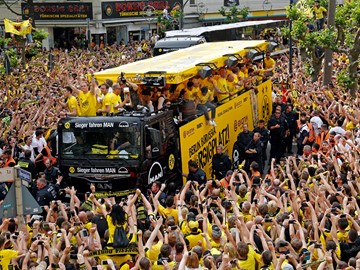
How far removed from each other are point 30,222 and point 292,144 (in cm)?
1155

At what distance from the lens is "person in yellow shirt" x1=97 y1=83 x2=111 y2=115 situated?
14586mm

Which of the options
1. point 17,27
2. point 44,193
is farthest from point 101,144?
point 17,27

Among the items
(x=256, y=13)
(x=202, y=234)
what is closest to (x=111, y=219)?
(x=202, y=234)

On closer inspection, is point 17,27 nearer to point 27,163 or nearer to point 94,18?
point 27,163

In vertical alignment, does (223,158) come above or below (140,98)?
below

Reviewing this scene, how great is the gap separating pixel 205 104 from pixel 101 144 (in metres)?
3.82

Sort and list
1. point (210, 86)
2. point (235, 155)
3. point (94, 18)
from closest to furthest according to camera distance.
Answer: point (235, 155), point (210, 86), point (94, 18)

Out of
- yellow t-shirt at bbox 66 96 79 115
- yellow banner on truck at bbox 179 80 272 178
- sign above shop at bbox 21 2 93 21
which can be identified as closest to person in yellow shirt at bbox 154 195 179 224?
yellow banner on truck at bbox 179 80 272 178

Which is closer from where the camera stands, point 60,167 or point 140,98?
→ point 60,167

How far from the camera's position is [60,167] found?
1361cm

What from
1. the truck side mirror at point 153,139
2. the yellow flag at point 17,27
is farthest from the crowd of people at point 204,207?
the yellow flag at point 17,27

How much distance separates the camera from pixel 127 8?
186ft

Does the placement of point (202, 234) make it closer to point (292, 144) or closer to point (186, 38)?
point (292, 144)

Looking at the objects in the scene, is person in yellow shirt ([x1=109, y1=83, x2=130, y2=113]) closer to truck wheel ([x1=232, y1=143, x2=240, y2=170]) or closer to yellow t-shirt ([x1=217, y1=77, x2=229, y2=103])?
truck wheel ([x1=232, y1=143, x2=240, y2=170])
